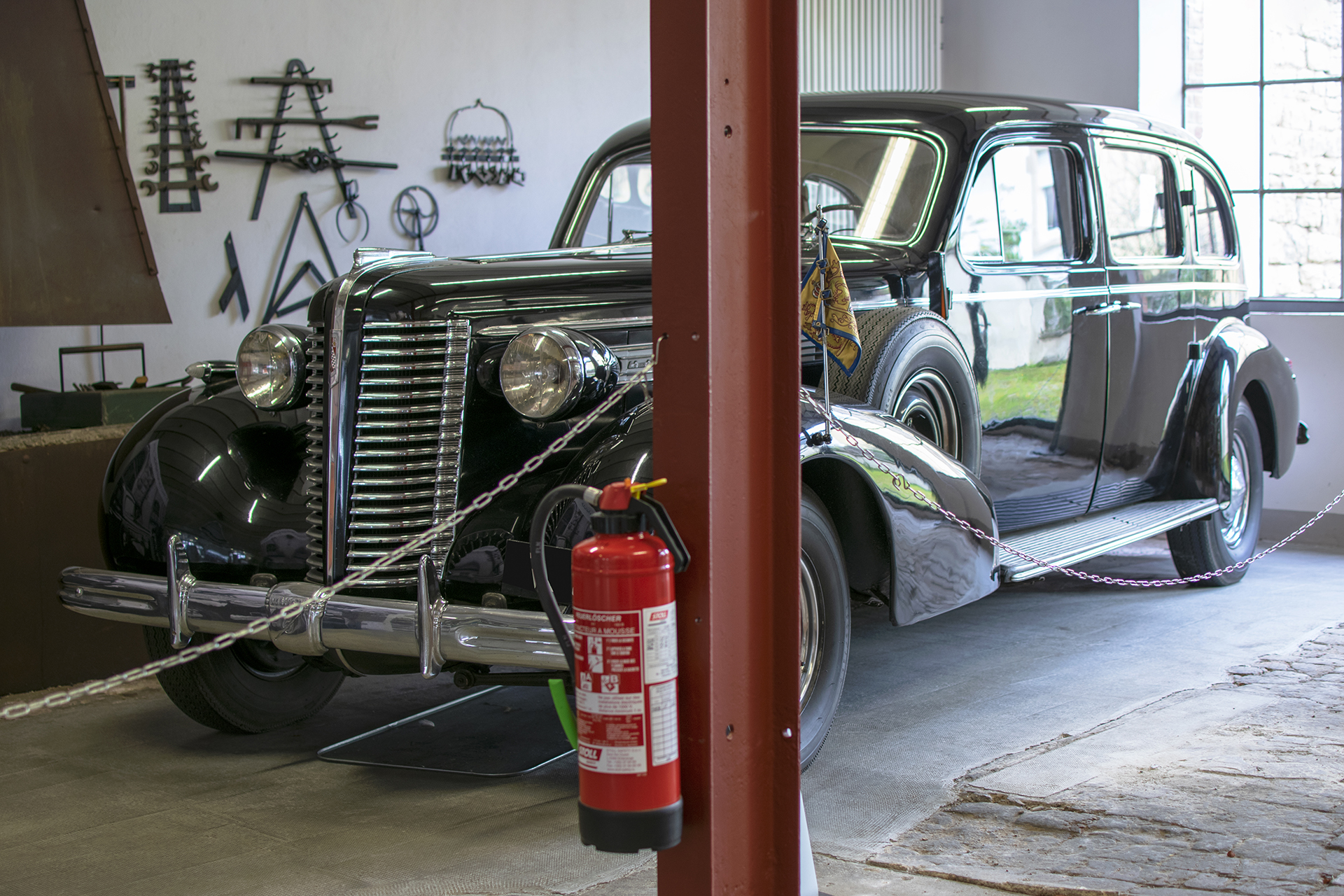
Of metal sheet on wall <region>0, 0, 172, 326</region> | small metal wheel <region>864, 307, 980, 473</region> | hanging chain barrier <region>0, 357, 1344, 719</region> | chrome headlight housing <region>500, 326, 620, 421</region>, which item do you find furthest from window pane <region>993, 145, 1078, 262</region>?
metal sheet on wall <region>0, 0, 172, 326</region>

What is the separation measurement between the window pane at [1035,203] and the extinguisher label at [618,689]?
117 inches

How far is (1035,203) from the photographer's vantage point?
4.68 m

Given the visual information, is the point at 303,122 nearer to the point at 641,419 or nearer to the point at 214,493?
the point at 214,493

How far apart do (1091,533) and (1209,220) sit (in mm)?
1928

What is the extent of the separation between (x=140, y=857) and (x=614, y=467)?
1.36 metres

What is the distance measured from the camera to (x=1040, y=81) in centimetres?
809

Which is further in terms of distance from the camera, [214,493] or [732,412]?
[214,493]

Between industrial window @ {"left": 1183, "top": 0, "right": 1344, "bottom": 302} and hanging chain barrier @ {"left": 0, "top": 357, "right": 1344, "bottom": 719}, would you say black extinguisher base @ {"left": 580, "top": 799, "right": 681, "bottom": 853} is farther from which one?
industrial window @ {"left": 1183, "top": 0, "right": 1344, "bottom": 302}

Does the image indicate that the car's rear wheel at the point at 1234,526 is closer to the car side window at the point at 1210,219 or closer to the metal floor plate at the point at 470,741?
the car side window at the point at 1210,219

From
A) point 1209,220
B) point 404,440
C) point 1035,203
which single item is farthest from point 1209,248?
point 404,440

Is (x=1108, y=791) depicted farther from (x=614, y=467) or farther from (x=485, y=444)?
(x=485, y=444)

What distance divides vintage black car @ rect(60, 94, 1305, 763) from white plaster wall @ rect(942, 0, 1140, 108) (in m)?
2.66

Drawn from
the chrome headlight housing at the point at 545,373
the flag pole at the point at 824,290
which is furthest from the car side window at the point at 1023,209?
the chrome headlight housing at the point at 545,373

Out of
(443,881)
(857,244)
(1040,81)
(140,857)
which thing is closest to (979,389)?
(857,244)
